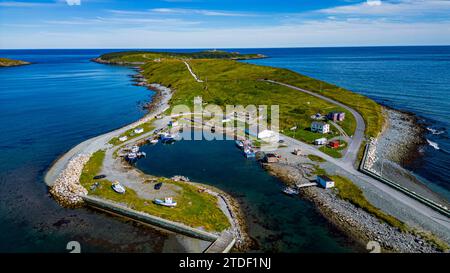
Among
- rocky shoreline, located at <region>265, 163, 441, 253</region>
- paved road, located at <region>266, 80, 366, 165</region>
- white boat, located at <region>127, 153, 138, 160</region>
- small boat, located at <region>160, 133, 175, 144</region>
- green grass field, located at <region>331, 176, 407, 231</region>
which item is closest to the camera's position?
rocky shoreline, located at <region>265, 163, 441, 253</region>

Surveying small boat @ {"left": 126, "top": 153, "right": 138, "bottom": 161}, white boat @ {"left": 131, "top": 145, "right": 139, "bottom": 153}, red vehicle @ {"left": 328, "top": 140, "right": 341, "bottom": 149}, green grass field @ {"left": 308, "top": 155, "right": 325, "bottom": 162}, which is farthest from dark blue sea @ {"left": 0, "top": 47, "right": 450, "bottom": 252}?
white boat @ {"left": 131, "top": 145, "right": 139, "bottom": 153}

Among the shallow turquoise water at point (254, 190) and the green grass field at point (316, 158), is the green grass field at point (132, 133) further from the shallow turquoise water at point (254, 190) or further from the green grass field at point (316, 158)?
the green grass field at point (316, 158)

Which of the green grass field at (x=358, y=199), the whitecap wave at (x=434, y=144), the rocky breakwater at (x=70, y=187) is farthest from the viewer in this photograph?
the whitecap wave at (x=434, y=144)

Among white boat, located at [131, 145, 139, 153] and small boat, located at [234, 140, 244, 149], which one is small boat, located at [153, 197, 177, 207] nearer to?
white boat, located at [131, 145, 139, 153]

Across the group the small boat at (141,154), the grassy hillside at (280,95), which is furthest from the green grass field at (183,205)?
the grassy hillside at (280,95)
